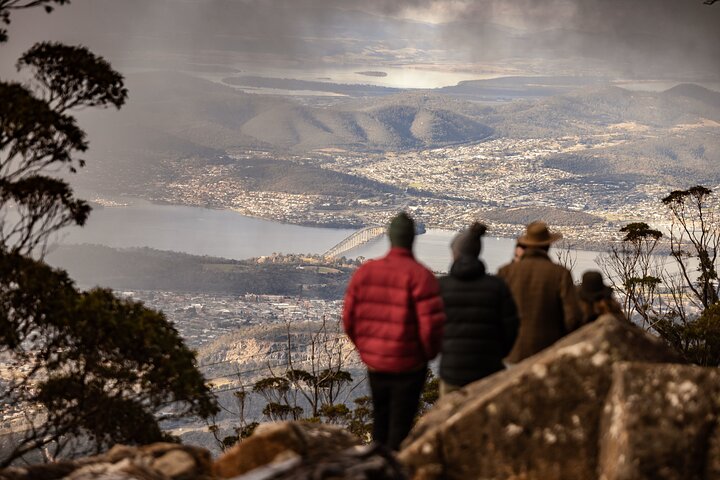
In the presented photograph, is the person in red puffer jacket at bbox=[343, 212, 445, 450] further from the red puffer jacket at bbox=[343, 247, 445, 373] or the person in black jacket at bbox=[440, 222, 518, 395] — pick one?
the person in black jacket at bbox=[440, 222, 518, 395]

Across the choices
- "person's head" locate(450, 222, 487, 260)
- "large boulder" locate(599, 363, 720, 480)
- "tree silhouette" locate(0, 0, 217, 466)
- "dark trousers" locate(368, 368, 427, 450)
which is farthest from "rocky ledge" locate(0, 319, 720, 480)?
"tree silhouette" locate(0, 0, 217, 466)

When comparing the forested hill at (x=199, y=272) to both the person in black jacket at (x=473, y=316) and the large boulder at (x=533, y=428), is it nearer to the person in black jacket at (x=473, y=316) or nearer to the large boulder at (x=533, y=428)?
the person in black jacket at (x=473, y=316)

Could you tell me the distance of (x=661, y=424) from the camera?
660 centimetres

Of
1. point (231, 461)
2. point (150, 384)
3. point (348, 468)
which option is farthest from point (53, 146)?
point (348, 468)

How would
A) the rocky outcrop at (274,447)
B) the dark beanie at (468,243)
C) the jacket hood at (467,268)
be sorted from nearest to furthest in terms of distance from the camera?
1. the rocky outcrop at (274,447)
2. the jacket hood at (467,268)
3. the dark beanie at (468,243)

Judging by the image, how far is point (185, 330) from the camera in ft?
377

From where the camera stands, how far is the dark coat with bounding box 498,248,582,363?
8.62 metres

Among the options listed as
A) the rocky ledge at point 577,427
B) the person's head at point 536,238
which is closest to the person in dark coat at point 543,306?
the person's head at point 536,238

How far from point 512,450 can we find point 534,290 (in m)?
2.16

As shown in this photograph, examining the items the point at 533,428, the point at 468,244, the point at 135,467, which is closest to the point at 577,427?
the point at 533,428

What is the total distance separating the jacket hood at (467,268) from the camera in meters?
7.67

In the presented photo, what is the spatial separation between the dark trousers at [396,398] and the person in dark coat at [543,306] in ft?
4.60

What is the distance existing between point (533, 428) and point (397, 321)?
48.5 inches

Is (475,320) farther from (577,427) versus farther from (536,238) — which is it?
(536,238)
